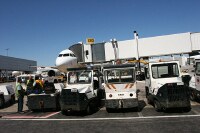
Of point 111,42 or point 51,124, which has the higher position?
point 111,42

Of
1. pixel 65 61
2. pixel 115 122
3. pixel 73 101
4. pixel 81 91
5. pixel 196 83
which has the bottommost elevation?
pixel 115 122

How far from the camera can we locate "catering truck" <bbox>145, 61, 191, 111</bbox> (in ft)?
38.3

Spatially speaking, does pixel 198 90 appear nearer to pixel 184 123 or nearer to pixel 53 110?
pixel 184 123

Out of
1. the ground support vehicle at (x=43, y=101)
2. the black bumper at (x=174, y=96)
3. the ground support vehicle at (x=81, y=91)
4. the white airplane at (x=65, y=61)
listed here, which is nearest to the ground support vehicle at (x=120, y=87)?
the ground support vehicle at (x=81, y=91)

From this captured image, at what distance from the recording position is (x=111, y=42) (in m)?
42.9

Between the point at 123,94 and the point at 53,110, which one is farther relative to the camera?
the point at 53,110

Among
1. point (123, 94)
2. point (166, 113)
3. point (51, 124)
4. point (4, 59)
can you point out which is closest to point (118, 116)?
point (123, 94)

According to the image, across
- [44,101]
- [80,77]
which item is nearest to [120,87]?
[80,77]

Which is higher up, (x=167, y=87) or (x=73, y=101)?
(x=167, y=87)

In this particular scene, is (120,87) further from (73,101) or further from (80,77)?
(80,77)

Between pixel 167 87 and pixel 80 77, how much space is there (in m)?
5.10

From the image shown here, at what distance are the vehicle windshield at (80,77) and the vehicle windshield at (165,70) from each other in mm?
3709

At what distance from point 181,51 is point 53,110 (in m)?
30.6

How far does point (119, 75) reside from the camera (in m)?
13.0
